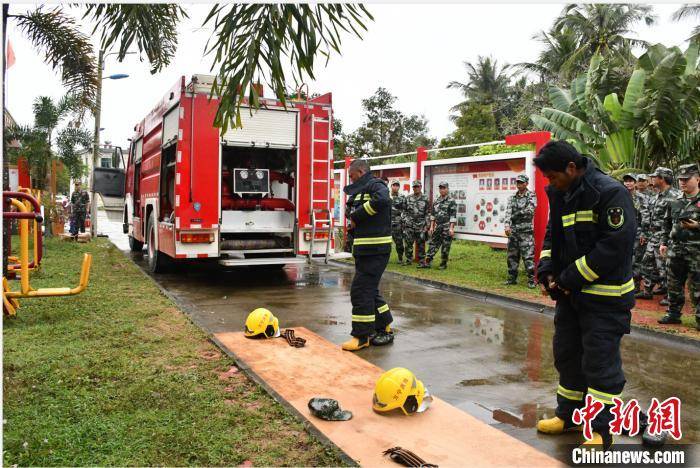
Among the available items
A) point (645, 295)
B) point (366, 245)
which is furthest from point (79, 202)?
point (645, 295)

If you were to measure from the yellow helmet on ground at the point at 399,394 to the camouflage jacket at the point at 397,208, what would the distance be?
872 cm

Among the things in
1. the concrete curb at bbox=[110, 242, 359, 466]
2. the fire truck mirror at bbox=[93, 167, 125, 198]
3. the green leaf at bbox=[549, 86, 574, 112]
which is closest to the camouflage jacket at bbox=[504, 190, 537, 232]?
the concrete curb at bbox=[110, 242, 359, 466]

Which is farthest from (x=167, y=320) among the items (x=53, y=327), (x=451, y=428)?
(x=451, y=428)

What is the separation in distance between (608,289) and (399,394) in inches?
60.1

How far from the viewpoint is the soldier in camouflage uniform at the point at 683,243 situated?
6691 millimetres

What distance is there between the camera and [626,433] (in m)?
3.77

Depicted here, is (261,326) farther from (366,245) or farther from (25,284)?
(25,284)

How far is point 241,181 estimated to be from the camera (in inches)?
389

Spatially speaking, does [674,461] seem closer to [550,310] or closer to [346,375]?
[346,375]

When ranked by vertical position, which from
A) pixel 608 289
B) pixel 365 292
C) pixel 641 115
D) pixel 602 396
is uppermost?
pixel 641 115

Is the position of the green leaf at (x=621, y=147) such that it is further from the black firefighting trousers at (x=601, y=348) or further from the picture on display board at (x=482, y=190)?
the black firefighting trousers at (x=601, y=348)

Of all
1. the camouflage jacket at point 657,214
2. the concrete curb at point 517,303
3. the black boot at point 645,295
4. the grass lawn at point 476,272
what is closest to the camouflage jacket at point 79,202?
the grass lawn at point 476,272

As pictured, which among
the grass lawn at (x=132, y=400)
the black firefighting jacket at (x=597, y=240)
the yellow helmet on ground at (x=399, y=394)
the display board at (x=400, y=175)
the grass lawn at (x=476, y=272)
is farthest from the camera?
the display board at (x=400, y=175)

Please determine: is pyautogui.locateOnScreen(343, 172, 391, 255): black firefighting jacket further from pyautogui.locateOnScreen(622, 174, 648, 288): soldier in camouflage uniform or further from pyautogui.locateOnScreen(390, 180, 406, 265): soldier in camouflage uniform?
pyautogui.locateOnScreen(390, 180, 406, 265): soldier in camouflage uniform
